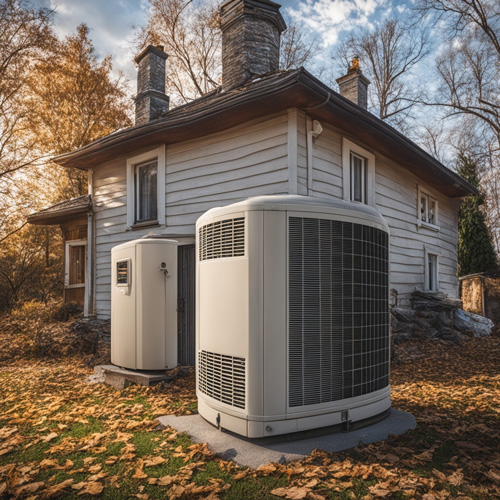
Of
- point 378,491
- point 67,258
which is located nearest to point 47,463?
point 378,491

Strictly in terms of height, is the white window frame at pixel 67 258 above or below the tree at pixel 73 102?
below

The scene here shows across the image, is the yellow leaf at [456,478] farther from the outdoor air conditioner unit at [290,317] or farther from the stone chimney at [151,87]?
the stone chimney at [151,87]

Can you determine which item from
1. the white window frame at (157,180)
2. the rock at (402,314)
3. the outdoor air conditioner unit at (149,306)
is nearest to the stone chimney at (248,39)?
A: the white window frame at (157,180)

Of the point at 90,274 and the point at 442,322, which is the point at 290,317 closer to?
the point at 442,322

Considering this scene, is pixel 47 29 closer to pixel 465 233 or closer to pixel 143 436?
pixel 143 436

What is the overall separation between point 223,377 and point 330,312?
38.0 inches

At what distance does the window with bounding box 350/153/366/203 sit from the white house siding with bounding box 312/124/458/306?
0.34 meters

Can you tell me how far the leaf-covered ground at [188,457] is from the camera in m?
2.35

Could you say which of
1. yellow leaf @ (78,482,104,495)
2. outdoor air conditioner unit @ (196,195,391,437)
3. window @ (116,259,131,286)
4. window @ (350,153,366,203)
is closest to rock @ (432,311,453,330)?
window @ (350,153,366,203)

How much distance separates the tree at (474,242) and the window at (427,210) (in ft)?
18.8

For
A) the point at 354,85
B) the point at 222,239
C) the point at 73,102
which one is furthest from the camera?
the point at 73,102

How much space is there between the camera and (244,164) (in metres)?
6.80

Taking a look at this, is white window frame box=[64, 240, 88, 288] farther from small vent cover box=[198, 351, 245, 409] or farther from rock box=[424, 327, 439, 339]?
rock box=[424, 327, 439, 339]

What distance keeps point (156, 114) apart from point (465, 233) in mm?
13329
